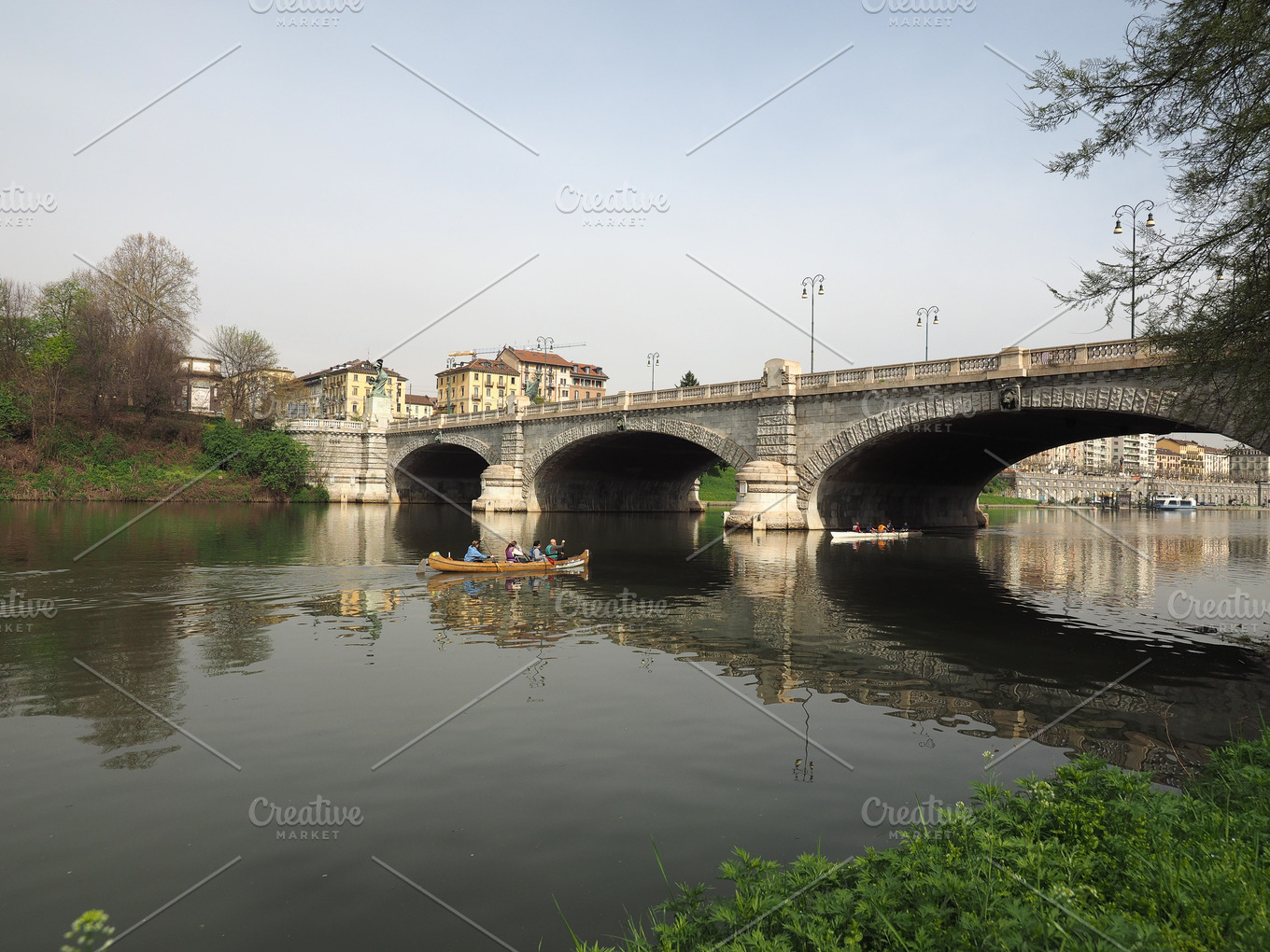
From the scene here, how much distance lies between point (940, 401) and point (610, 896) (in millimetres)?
33629

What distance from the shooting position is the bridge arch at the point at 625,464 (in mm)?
49875

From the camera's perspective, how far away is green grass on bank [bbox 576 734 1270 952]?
4.37 m

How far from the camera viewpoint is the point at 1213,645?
15.7 metres

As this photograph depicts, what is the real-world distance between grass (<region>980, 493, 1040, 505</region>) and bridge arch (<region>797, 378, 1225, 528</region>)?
2610 inches

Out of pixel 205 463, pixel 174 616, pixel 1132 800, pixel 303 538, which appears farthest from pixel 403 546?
pixel 205 463

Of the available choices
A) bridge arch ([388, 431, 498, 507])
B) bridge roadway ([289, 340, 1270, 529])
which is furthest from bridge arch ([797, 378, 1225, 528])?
bridge arch ([388, 431, 498, 507])

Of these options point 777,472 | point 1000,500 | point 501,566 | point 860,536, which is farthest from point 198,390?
point 1000,500

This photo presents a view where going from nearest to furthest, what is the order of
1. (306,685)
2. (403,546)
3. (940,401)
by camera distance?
(306,685) < (403,546) < (940,401)

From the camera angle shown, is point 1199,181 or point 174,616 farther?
point 174,616

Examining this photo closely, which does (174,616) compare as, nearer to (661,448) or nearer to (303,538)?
(303,538)

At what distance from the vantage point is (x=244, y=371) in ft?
253

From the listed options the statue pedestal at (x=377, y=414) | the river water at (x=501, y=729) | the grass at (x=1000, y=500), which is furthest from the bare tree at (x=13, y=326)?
the grass at (x=1000, y=500)

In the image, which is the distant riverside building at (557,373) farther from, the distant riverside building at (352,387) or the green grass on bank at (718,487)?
the green grass on bank at (718,487)

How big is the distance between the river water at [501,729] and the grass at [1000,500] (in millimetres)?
102587
